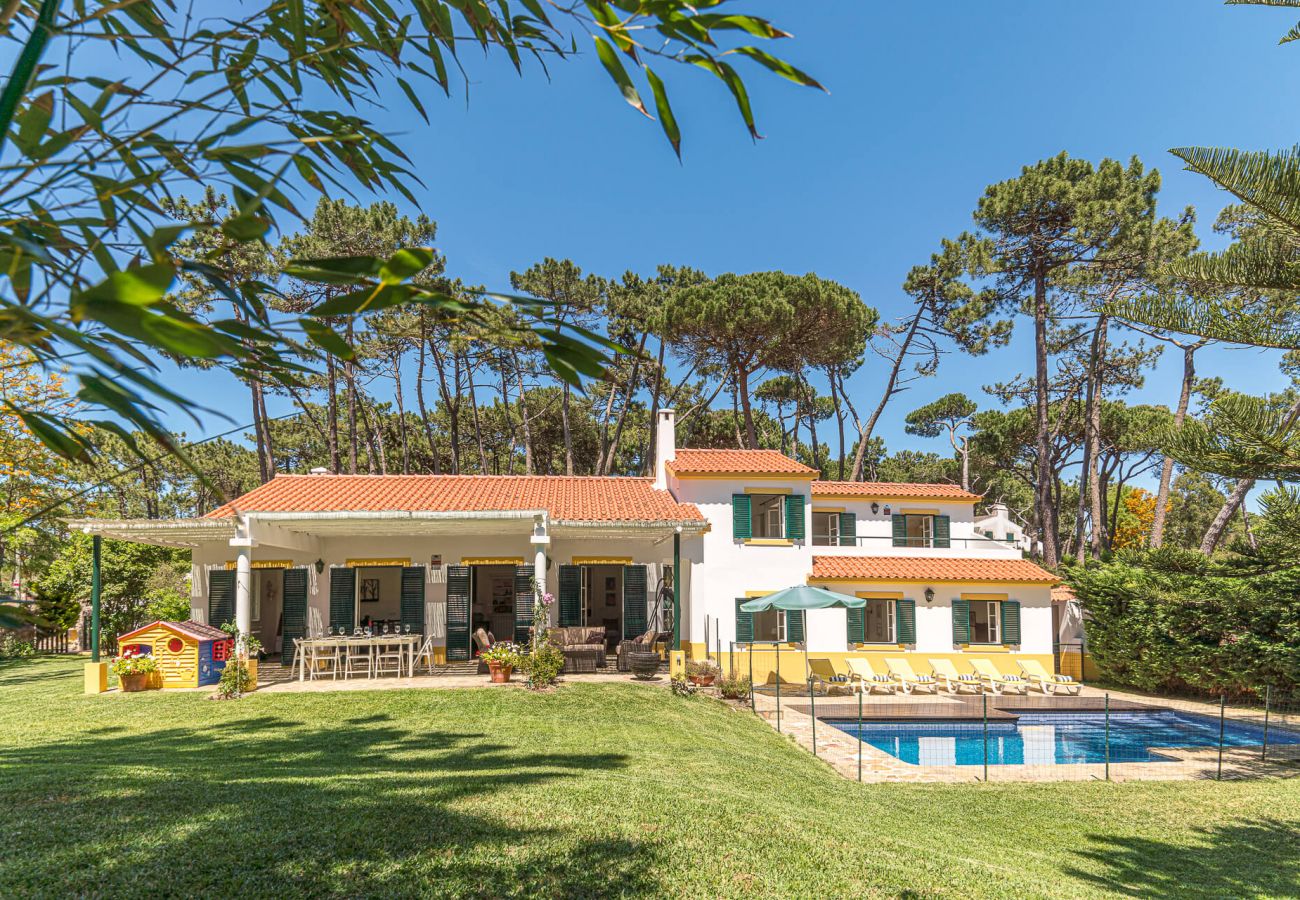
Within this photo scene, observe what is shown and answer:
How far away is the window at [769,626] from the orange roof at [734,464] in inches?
131

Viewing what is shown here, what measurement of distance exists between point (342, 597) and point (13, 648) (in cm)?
948

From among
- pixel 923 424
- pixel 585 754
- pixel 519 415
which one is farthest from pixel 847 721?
pixel 923 424

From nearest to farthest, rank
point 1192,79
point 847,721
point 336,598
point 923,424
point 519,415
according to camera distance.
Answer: point 1192,79 < point 847,721 < point 336,598 < point 519,415 < point 923,424

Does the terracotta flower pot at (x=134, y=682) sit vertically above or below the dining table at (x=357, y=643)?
below

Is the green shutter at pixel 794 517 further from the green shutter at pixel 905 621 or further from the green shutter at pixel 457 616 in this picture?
the green shutter at pixel 457 616

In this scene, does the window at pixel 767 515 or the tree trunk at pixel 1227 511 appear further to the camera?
the window at pixel 767 515

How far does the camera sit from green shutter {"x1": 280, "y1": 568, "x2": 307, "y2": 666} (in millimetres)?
15422

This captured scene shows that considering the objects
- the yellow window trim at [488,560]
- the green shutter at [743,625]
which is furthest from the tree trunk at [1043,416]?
the yellow window trim at [488,560]

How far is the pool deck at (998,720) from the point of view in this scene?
10023mm

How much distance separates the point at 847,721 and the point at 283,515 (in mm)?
11235

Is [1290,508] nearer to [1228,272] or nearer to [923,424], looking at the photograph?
[1228,272]

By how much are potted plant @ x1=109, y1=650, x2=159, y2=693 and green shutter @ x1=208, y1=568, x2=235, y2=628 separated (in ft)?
10.3

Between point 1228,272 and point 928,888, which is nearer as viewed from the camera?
point 928,888

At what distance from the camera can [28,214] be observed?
2.03 m
